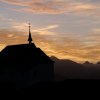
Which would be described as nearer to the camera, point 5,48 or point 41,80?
point 41,80

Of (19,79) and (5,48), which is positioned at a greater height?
(5,48)

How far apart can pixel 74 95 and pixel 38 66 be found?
900 inches

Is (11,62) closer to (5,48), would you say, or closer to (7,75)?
(7,75)

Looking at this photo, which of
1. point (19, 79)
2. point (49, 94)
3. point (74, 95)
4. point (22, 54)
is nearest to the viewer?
point (74, 95)

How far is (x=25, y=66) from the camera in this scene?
5894 centimetres

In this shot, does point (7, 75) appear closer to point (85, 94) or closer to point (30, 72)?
point (30, 72)

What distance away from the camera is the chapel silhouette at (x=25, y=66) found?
58.3 metres

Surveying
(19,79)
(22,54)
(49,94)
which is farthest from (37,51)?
(49,94)

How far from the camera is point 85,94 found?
38031 millimetres

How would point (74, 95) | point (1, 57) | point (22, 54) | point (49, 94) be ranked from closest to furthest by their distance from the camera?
point (74, 95) < point (49, 94) < point (22, 54) < point (1, 57)

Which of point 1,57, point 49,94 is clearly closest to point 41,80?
point 1,57

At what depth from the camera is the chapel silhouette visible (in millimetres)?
58281

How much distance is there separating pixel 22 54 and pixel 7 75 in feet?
17.8

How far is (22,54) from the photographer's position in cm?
6272
